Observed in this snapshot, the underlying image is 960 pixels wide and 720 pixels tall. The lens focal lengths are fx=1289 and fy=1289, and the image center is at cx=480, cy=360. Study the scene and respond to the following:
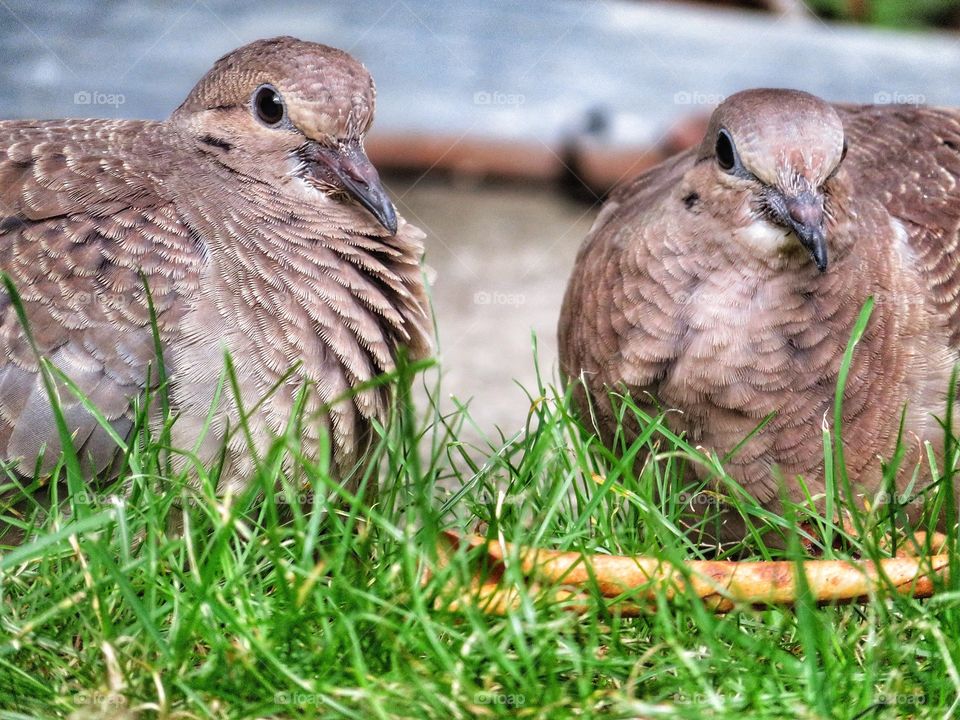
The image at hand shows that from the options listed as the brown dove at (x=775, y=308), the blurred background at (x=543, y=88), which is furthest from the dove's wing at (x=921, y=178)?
the blurred background at (x=543, y=88)

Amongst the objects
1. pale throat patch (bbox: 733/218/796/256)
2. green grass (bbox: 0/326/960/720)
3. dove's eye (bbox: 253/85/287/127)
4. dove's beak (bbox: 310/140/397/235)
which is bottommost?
green grass (bbox: 0/326/960/720)

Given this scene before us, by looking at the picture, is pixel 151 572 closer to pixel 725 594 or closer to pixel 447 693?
pixel 447 693

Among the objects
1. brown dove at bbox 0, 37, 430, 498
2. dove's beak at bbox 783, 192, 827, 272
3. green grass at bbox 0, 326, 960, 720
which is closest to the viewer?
green grass at bbox 0, 326, 960, 720

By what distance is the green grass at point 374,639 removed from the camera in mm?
2248

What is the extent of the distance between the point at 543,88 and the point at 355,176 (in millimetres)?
A: 4177

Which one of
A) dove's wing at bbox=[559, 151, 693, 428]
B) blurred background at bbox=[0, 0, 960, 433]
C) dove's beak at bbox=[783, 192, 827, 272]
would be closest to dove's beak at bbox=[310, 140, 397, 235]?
dove's wing at bbox=[559, 151, 693, 428]

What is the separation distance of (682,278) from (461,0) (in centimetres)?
412

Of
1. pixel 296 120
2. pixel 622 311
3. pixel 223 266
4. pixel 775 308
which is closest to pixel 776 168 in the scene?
pixel 775 308

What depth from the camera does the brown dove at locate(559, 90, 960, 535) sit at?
306cm

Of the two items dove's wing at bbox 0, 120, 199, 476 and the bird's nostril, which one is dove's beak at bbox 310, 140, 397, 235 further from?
the bird's nostril

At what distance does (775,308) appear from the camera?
314cm

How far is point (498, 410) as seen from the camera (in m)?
5.62

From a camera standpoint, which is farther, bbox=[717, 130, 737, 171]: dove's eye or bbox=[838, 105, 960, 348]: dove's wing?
bbox=[838, 105, 960, 348]: dove's wing

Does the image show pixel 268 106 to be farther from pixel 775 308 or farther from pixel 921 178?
pixel 921 178
